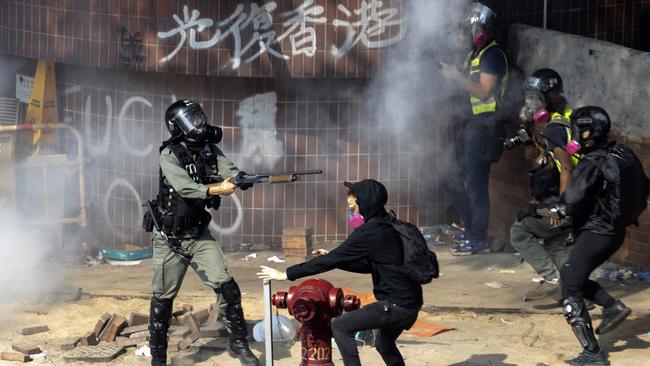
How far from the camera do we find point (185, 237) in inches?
363

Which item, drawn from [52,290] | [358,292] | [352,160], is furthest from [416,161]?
[52,290]

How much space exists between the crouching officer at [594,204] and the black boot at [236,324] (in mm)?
2334

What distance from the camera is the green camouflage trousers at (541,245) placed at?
10.5m

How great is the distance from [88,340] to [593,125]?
4.18 meters

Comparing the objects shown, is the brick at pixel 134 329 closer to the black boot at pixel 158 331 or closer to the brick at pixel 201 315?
the brick at pixel 201 315

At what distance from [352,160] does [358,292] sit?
2.29 meters

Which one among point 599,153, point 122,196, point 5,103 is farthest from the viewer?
point 5,103

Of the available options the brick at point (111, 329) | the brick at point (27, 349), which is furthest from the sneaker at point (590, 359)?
the brick at point (27, 349)

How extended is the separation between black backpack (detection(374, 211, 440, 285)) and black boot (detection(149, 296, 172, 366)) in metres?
2.08

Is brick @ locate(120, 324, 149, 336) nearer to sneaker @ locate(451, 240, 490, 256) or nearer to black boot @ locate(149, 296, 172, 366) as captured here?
black boot @ locate(149, 296, 172, 366)

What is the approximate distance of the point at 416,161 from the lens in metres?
13.2

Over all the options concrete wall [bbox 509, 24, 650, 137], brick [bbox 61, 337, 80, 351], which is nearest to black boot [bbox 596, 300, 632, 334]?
concrete wall [bbox 509, 24, 650, 137]

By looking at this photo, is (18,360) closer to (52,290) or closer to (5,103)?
(52,290)

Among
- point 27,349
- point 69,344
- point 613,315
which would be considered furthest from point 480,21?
point 27,349
